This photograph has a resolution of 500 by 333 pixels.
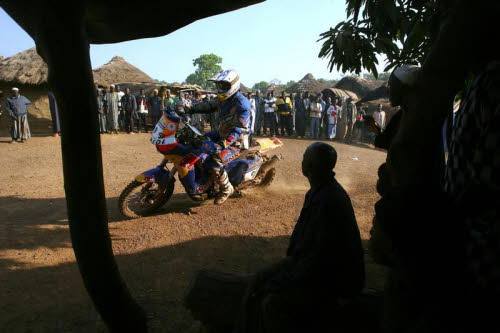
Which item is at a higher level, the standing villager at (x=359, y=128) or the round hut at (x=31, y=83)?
the round hut at (x=31, y=83)

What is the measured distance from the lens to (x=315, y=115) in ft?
51.5

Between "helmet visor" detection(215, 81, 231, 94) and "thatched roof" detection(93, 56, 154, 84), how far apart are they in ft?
63.0

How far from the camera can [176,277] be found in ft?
11.8

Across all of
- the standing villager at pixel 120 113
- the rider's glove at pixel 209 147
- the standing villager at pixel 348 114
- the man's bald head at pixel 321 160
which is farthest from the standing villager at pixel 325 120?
the man's bald head at pixel 321 160

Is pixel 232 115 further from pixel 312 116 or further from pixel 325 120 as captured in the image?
pixel 325 120

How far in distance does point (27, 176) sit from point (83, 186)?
7.37 meters

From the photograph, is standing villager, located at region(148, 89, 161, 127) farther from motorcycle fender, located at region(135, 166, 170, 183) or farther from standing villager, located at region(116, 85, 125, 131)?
motorcycle fender, located at region(135, 166, 170, 183)

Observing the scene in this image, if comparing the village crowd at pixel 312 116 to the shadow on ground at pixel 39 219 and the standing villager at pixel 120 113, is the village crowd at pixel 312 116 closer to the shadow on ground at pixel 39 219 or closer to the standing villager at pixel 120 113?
the standing villager at pixel 120 113

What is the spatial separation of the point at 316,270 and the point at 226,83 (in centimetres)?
415

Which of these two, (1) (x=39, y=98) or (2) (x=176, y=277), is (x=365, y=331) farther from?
(1) (x=39, y=98)

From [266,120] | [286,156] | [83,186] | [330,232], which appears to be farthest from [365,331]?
[266,120]

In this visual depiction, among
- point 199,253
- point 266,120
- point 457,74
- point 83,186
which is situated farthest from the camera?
point 266,120

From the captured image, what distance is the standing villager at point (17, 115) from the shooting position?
39.9 feet

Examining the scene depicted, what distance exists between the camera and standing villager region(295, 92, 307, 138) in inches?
650
